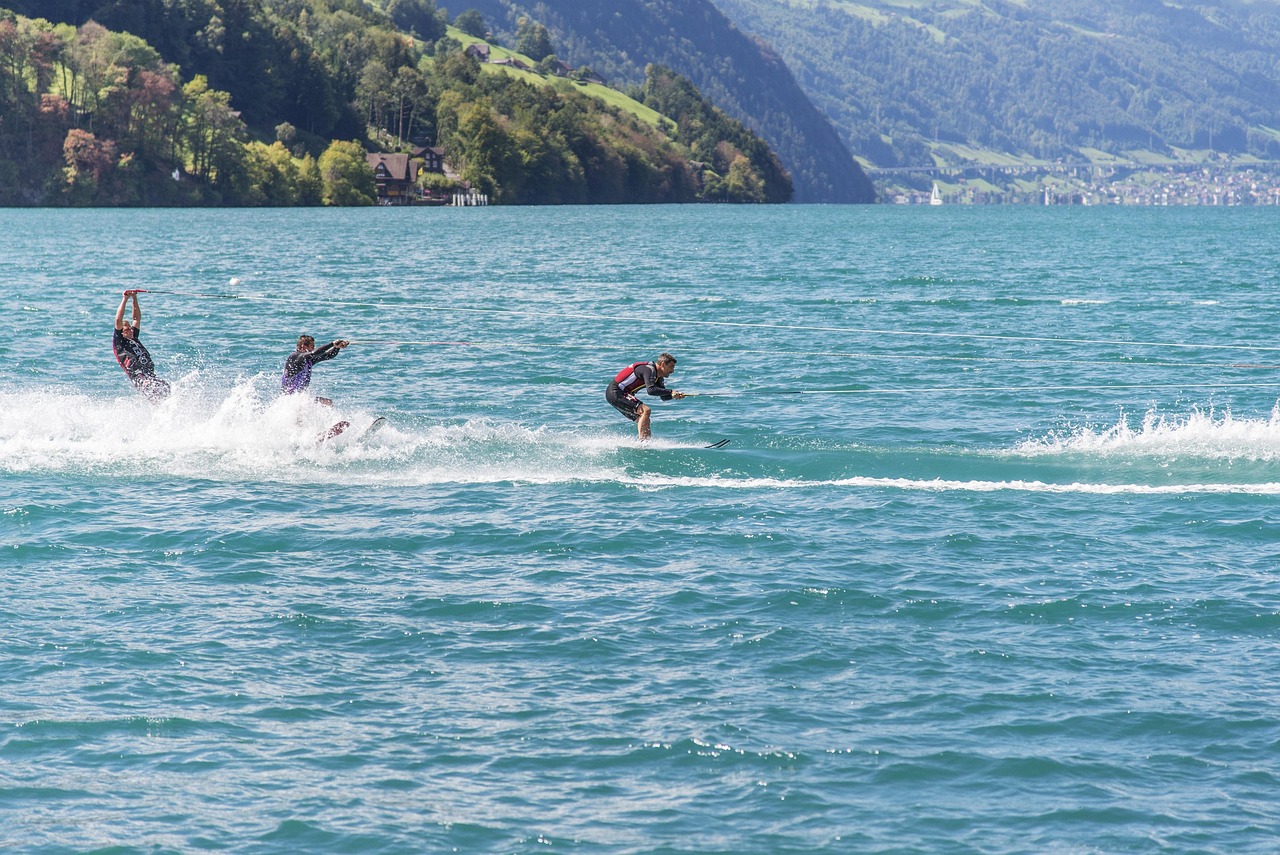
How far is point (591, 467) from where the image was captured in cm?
2581

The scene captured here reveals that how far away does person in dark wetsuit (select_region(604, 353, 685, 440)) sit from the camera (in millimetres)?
26141

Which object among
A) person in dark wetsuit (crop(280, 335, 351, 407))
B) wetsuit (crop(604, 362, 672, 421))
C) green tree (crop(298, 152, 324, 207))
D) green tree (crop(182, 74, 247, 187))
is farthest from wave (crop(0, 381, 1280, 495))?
green tree (crop(298, 152, 324, 207))

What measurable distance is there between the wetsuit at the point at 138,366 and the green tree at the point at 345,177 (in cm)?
16354

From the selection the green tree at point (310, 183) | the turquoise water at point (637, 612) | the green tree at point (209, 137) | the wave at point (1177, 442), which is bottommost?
the turquoise water at point (637, 612)

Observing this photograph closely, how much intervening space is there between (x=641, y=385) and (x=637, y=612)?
381 inches

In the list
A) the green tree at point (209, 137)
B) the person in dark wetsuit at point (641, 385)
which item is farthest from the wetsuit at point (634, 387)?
the green tree at point (209, 137)

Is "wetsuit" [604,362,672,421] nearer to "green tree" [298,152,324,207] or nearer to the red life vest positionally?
the red life vest

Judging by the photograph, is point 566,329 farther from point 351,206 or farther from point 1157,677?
point 351,206

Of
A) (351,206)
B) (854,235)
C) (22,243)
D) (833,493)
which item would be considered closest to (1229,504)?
(833,493)

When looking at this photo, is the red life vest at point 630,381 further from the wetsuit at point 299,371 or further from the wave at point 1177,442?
the wave at point 1177,442

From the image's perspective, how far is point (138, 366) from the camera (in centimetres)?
2783

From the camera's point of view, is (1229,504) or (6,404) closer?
(1229,504)

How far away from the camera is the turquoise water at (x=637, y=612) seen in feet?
41.1

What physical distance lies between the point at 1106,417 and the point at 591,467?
Result: 41.7 feet
